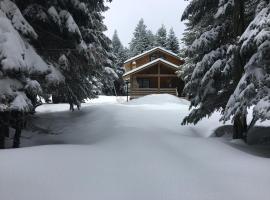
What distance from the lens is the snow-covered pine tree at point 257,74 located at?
818 cm

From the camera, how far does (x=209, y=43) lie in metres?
11.8

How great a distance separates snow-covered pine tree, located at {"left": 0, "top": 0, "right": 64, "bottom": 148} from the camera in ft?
27.4

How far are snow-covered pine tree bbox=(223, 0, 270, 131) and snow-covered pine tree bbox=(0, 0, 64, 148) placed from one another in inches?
190

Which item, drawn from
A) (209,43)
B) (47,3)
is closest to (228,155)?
(209,43)

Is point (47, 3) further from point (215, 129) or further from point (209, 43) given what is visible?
point (215, 129)

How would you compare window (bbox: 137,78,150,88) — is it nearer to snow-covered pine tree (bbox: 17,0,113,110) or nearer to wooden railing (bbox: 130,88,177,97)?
wooden railing (bbox: 130,88,177,97)

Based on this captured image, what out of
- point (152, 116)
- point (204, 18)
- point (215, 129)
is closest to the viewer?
point (204, 18)

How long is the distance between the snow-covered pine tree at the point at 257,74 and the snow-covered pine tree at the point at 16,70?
4.84 metres

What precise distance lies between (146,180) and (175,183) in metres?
0.53

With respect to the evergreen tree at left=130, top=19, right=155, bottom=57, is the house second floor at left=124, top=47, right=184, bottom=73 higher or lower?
lower

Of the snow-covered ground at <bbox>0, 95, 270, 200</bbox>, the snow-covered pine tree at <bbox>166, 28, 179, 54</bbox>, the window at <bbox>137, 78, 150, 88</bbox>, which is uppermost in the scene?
the snow-covered pine tree at <bbox>166, 28, 179, 54</bbox>

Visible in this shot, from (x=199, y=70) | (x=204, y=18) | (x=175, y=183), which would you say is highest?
(x=204, y=18)

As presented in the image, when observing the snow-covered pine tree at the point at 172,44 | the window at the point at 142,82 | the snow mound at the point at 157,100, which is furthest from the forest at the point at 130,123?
the snow-covered pine tree at the point at 172,44

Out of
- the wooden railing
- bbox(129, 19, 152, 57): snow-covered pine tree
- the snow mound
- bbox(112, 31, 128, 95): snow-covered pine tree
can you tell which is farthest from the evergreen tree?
the snow mound
